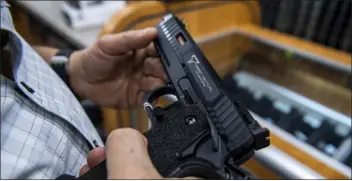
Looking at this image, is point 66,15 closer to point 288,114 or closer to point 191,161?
point 288,114

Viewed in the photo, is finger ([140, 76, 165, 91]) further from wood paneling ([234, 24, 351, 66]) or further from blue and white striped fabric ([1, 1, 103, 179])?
wood paneling ([234, 24, 351, 66])

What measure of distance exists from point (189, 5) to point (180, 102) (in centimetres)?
63

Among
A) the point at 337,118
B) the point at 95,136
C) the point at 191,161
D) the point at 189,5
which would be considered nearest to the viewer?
the point at 191,161

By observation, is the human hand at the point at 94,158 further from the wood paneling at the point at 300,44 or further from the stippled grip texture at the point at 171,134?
the wood paneling at the point at 300,44

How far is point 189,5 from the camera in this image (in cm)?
97

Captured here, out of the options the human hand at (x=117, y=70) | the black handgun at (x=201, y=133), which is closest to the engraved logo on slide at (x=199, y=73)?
the black handgun at (x=201, y=133)

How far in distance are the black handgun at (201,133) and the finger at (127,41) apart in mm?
150

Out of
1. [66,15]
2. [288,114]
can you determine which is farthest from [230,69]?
[66,15]

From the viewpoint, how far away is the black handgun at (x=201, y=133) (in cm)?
32

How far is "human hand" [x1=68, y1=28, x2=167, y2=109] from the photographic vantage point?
603mm

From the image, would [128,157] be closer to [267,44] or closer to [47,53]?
[47,53]

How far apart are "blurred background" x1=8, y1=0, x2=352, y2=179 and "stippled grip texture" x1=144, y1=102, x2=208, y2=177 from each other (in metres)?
0.35

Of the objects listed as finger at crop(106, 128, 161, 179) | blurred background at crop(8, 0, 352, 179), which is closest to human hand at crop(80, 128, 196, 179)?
finger at crop(106, 128, 161, 179)

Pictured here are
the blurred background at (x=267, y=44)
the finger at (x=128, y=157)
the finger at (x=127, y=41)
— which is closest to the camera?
the finger at (x=128, y=157)
